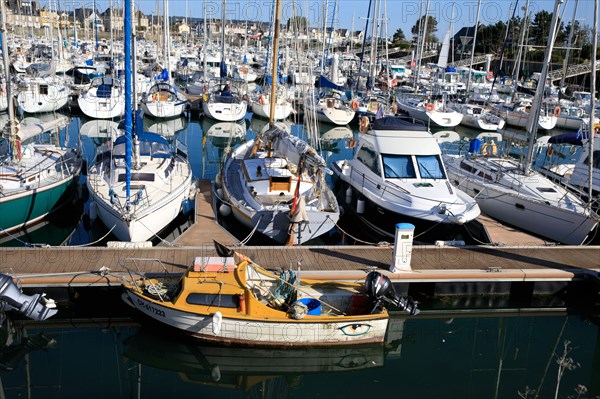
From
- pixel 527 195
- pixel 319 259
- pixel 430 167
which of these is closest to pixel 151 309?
pixel 319 259

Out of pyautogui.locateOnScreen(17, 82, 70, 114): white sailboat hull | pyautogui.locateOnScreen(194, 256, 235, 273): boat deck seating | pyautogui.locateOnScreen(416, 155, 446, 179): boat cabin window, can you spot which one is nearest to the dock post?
pyautogui.locateOnScreen(194, 256, 235, 273): boat deck seating

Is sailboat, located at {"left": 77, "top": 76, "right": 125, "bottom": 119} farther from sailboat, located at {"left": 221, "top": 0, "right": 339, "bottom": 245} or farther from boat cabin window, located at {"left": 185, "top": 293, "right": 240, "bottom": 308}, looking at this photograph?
boat cabin window, located at {"left": 185, "top": 293, "right": 240, "bottom": 308}

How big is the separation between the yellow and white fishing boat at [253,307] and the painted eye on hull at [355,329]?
21 mm

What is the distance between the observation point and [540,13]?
77812 mm

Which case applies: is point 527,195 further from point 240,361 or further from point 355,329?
point 240,361

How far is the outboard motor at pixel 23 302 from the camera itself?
38.2 feet

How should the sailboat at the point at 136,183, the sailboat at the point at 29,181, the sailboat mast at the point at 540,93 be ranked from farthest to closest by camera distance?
1. the sailboat mast at the point at 540,93
2. the sailboat at the point at 29,181
3. the sailboat at the point at 136,183

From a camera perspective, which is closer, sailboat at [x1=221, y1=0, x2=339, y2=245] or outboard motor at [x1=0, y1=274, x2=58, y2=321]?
outboard motor at [x1=0, y1=274, x2=58, y2=321]

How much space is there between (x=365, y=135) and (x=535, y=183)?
5.95 m

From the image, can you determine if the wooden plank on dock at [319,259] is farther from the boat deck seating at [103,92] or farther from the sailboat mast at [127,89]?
the boat deck seating at [103,92]

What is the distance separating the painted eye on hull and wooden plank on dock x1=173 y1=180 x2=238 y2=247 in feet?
17.0

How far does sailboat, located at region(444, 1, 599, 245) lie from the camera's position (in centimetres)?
1766

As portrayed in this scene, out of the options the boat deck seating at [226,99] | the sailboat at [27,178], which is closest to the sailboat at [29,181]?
the sailboat at [27,178]

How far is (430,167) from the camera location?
60.8 feet
